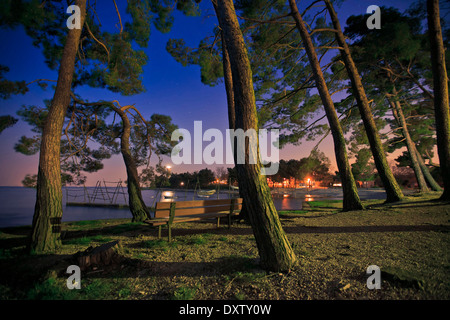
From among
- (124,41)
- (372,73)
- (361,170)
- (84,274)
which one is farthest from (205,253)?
(361,170)

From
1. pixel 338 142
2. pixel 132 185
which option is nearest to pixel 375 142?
pixel 338 142

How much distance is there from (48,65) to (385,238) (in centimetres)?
1091

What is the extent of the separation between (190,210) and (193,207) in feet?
0.37

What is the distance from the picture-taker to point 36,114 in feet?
22.3

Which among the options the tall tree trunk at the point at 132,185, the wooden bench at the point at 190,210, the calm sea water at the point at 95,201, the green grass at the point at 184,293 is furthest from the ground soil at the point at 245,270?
the calm sea water at the point at 95,201

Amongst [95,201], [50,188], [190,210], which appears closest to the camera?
[50,188]

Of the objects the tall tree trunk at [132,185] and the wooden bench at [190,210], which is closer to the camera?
the wooden bench at [190,210]

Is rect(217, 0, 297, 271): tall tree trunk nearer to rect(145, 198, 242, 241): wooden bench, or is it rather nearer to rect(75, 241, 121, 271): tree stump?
rect(75, 241, 121, 271): tree stump

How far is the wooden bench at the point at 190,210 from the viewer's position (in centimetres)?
425

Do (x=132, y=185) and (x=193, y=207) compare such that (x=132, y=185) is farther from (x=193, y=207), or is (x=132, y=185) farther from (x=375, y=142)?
(x=375, y=142)

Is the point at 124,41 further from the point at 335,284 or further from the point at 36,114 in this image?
the point at 335,284

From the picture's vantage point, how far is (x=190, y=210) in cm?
471

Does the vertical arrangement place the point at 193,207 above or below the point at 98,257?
above

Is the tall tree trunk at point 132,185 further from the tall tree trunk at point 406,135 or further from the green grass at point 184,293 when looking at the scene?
the tall tree trunk at point 406,135
